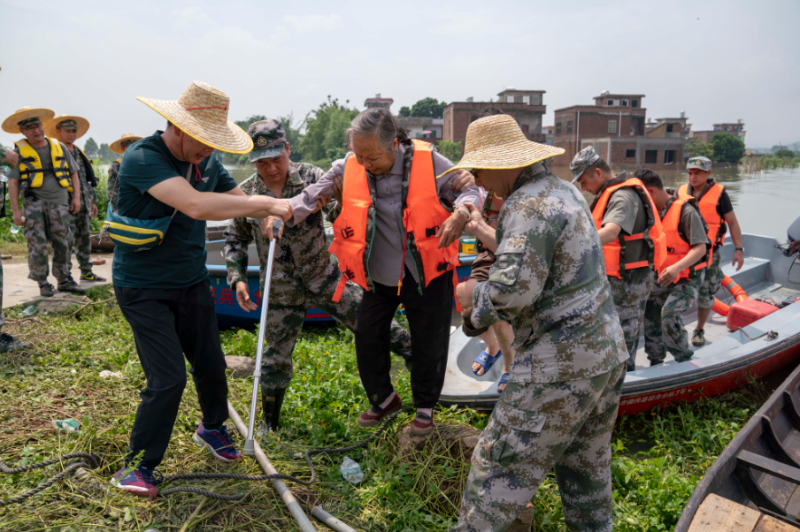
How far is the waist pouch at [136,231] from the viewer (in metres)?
2.49

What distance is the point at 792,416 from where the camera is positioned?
396 centimetres

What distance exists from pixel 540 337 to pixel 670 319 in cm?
341

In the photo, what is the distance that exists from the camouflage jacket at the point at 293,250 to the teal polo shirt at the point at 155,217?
1.84 ft

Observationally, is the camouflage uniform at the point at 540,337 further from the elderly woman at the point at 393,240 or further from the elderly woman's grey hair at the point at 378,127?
the elderly woman's grey hair at the point at 378,127

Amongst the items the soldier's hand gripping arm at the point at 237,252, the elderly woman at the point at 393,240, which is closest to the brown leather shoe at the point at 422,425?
the elderly woman at the point at 393,240

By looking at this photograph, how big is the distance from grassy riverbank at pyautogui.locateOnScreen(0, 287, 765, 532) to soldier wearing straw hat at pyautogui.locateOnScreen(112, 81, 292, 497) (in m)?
0.31

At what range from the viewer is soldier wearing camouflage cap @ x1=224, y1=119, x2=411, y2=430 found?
3.30 meters

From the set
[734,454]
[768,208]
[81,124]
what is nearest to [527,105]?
[768,208]

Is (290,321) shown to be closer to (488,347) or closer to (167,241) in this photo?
(167,241)

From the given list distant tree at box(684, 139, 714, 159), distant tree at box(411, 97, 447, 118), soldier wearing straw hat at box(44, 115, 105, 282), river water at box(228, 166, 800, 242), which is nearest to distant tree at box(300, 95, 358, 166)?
distant tree at box(411, 97, 447, 118)

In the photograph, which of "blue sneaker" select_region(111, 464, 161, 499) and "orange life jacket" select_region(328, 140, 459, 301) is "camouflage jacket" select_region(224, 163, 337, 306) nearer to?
"orange life jacket" select_region(328, 140, 459, 301)

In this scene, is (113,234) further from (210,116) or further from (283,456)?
(283,456)

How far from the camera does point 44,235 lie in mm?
6746

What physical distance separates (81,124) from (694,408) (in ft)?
29.2
